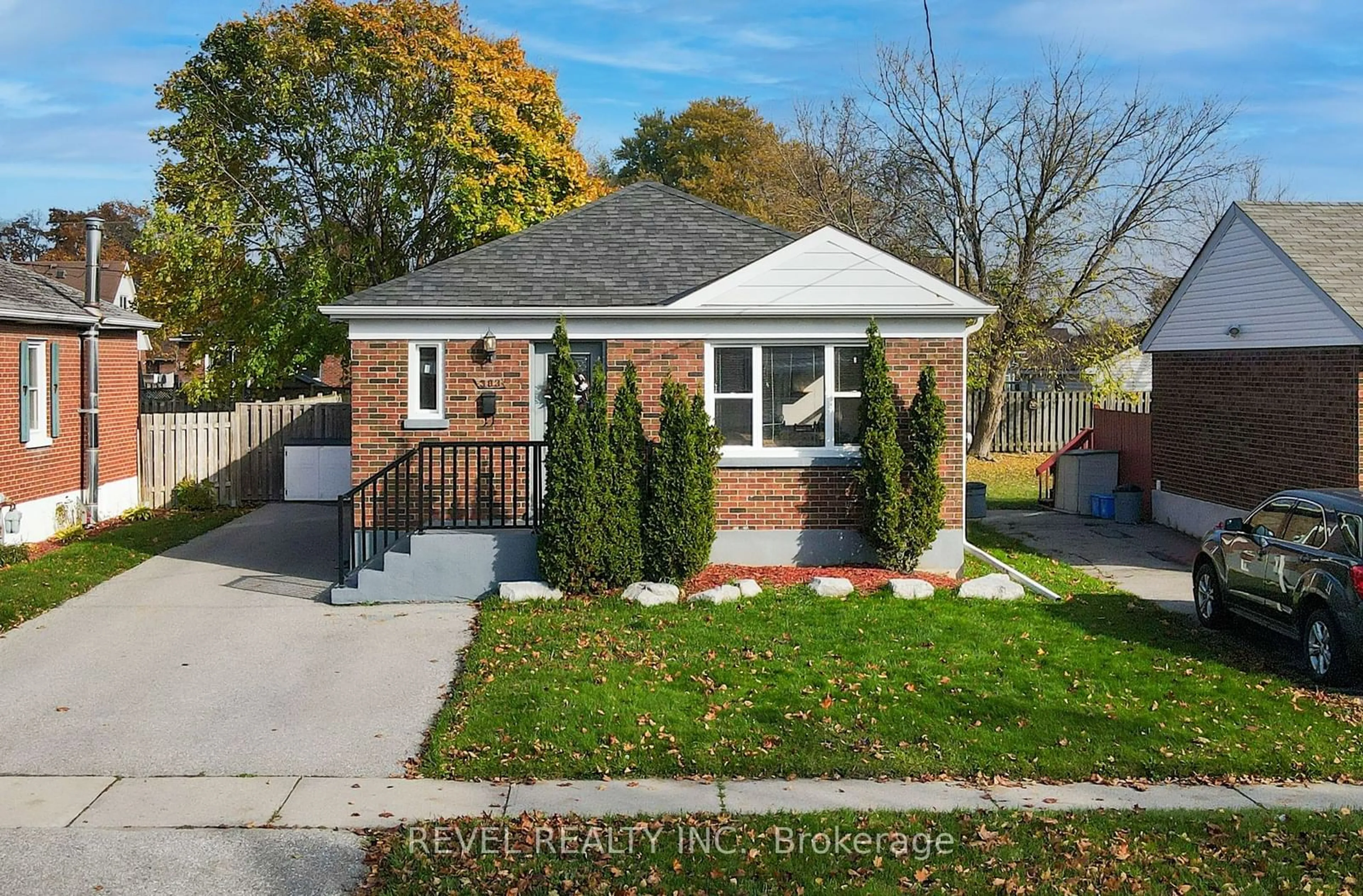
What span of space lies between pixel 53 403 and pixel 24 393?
3.00ft

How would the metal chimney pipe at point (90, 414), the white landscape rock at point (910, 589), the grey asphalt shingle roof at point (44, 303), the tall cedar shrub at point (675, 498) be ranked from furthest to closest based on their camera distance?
the metal chimney pipe at point (90, 414), the grey asphalt shingle roof at point (44, 303), the tall cedar shrub at point (675, 498), the white landscape rock at point (910, 589)

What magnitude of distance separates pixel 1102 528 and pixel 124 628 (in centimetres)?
1458

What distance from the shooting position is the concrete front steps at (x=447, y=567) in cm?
1290

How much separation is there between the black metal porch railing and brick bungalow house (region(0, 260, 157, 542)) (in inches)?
216

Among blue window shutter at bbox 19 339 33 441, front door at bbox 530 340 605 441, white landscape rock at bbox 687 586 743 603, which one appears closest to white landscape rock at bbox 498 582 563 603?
white landscape rock at bbox 687 586 743 603

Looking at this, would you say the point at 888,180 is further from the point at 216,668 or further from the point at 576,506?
the point at 216,668

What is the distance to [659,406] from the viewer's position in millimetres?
14109

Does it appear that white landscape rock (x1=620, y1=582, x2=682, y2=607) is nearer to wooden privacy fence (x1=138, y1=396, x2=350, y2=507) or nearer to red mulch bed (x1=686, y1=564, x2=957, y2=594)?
red mulch bed (x1=686, y1=564, x2=957, y2=594)

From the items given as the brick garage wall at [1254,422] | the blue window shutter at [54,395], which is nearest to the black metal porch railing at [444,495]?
the blue window shutter at [54,395]

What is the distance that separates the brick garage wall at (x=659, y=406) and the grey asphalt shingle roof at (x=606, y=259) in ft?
2.04

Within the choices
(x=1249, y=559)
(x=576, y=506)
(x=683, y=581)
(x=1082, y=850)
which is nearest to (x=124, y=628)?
(x=576, y=506)

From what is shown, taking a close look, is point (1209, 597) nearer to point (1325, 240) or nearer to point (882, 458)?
point (882, 458)

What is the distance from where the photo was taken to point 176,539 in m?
17.4

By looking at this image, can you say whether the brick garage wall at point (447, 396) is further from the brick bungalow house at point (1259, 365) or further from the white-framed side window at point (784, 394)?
the brick bungalow house at point (1259, 365)
